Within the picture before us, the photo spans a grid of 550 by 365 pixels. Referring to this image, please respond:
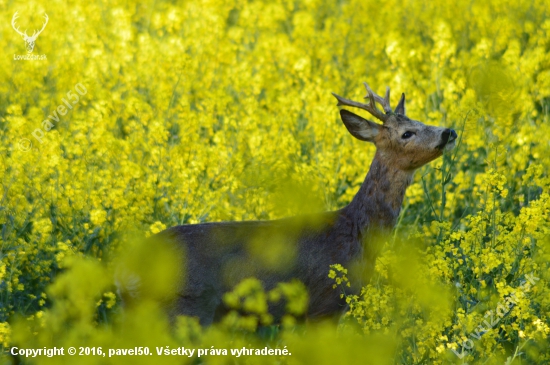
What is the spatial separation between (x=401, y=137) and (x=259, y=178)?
164 centimetres

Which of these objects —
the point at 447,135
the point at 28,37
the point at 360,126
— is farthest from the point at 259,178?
the point at 28,37

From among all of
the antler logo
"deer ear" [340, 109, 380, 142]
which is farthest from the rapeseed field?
"deer ear" [340, 109, 380, 142]

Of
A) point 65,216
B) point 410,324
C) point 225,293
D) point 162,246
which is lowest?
point 410,324

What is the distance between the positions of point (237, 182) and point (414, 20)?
21.4ft

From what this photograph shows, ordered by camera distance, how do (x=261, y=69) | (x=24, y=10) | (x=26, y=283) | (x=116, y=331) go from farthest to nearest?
(x=24, y=10), (x=261, y=69), (x=26, y=283), (x=116, y=331)

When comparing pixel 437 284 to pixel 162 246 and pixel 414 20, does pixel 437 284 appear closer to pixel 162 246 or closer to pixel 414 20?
pixel 162 246

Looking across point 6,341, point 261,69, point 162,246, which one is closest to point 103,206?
point 162,246

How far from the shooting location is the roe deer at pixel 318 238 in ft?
18.7

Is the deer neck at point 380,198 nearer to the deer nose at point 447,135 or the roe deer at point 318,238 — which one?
the roe deer at point 318,238

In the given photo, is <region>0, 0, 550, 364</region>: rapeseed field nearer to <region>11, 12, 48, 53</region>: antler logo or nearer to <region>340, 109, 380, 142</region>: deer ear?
<region>11, 12, 48, 53</region>: antler logo

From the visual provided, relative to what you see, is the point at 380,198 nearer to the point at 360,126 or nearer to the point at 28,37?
the point at 360,126

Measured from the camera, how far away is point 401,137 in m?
6.28

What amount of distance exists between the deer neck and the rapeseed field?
199mm

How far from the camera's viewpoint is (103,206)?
6797 millimetres
